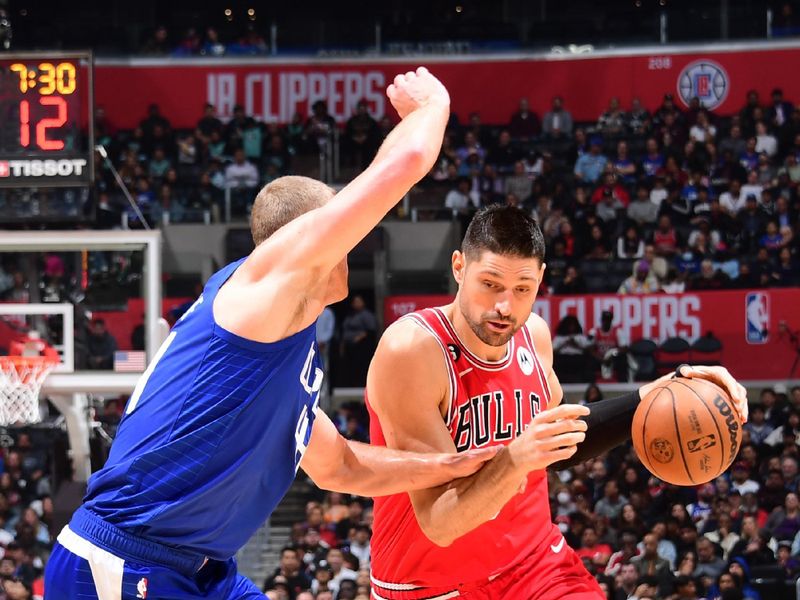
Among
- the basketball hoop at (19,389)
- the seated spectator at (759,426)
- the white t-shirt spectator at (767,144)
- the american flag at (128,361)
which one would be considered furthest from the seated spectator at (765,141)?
the basketball hoop at (19,389)

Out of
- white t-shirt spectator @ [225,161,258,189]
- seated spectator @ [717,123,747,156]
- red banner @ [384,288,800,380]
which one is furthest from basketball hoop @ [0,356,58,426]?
seated spectator @ [717,123,747,156]

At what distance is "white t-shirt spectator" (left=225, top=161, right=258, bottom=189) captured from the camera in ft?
58.3

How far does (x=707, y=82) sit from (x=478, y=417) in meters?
15.8

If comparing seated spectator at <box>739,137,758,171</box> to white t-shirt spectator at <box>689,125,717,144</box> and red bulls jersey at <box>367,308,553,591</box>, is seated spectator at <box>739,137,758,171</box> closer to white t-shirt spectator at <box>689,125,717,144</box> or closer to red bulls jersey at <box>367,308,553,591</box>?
white t-shirt spectator at <box>689,125,717,144</box>

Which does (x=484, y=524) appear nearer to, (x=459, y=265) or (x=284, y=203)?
(x=459, y=265)

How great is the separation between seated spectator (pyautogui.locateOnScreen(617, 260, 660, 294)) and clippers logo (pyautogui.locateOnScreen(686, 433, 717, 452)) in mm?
11091

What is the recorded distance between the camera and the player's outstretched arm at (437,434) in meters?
3.76

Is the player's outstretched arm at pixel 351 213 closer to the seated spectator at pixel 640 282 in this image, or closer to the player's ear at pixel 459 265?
the player's ear at pixel 459 265

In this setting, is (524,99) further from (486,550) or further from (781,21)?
(486,550)

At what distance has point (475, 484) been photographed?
400 centimetres

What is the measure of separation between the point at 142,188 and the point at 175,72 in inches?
119

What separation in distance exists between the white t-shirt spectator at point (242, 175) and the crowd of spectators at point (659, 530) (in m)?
5.50

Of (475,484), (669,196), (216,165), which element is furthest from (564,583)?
(216,165)

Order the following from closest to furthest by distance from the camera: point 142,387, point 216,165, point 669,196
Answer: point 142,387
point 669,196
point 216,165
